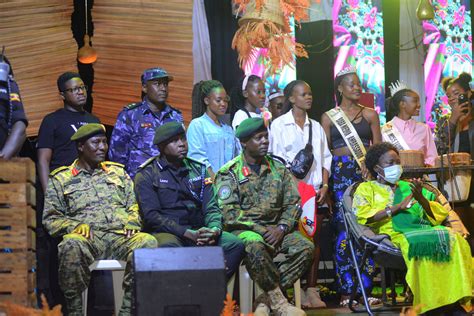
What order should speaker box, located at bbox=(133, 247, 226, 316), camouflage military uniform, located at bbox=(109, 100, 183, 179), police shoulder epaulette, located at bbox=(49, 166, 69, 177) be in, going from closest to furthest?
1. speaker box, located at bbox=(133, 247, 226, 316)
2. police shoulder epaulette, located at bbox=(49, 166, 69, 177)
3. camouflage military uniform, located at bbox=(109, 100, 183, 179)

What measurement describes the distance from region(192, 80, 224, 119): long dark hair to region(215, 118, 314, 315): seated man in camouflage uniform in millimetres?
903

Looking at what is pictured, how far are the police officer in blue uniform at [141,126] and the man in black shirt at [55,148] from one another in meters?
0.27

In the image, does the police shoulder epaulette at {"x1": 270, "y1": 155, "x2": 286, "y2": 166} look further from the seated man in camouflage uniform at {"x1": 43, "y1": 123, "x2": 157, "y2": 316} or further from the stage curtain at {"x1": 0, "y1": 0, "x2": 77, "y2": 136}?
the stage curtain at {"x1": 0, "y1": 0, "x2": 77, "y2": 136}

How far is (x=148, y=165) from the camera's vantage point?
7.48 metres

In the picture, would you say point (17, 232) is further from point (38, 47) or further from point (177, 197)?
point (38, 47)

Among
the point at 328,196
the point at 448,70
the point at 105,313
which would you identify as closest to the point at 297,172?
the point at 328,196

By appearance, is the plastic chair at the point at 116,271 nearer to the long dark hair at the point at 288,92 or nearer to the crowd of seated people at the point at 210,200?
the crowd of seated people at the point at 210,200

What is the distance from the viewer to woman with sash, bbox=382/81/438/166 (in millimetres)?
9500

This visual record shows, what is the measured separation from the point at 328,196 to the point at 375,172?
36.8 inches

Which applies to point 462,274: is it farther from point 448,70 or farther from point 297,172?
point 448,70

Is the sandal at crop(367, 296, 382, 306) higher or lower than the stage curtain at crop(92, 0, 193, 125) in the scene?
lower

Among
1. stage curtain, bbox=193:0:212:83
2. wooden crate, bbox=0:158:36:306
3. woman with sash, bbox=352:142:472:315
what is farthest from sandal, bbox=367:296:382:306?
wooden crate, bbox=0:158:36:306

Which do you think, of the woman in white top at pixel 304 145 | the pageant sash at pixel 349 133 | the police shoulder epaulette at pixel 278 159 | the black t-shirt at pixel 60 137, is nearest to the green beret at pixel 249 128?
the police shoulder epaulette at pixel 278 159

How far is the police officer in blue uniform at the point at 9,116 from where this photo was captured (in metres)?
6.31
